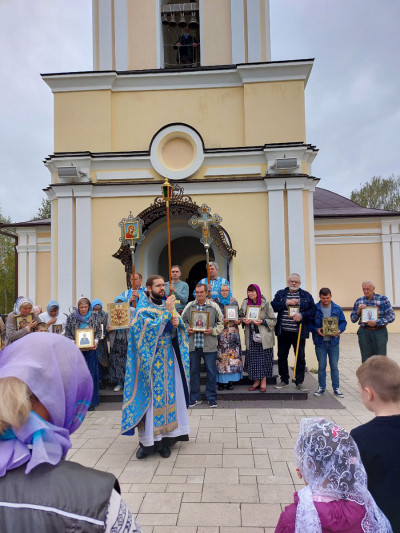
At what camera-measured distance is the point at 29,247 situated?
53.0 feet

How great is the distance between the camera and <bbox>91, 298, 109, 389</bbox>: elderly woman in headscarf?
23.4 feet

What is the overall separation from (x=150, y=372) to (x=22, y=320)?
10.5 ft

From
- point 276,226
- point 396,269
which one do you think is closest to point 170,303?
point 276,226

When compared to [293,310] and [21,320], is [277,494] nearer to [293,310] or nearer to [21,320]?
[293,310]

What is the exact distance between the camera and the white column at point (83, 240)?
32.5 ft

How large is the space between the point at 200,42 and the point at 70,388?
11.5 m

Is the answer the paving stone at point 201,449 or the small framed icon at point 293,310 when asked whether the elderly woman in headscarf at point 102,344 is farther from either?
the small framed icon at point 293,310

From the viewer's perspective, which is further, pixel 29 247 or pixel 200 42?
pixel 29 247

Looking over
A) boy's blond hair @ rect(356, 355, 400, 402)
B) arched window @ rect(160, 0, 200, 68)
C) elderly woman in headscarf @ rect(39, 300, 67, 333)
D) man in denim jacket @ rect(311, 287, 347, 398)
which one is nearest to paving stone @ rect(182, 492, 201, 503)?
boy's blond hair @ rect(356, 355, 400, 402)

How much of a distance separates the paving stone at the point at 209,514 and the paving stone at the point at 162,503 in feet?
0.27

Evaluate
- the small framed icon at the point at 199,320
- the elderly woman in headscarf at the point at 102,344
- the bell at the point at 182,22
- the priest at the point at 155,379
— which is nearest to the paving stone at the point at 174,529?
the priest at the point at 155,379

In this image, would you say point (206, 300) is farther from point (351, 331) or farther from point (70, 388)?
point (351, 331)

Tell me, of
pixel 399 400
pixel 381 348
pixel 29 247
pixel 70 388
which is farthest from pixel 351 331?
pixel 70 388

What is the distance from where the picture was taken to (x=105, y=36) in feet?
35.4
